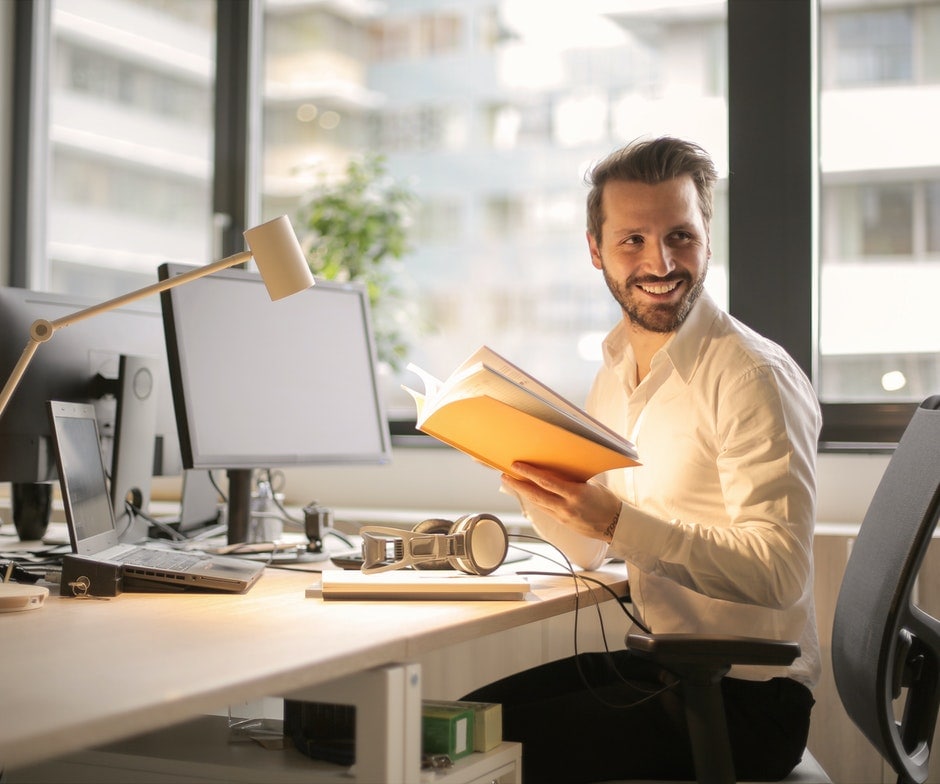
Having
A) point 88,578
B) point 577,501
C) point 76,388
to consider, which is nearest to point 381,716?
point 577,501

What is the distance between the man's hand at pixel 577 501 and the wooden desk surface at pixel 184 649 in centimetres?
12

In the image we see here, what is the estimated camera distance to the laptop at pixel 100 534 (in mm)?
1603

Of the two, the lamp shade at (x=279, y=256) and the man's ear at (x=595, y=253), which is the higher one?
the man's ear at (x=595, y=253)

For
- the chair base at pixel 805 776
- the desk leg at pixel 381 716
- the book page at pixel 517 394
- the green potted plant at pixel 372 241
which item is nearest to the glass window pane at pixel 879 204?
the green potted plant at pixel 372 241

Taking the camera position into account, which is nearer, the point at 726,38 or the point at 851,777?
the point at 851,777

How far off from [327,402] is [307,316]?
0.18 meters

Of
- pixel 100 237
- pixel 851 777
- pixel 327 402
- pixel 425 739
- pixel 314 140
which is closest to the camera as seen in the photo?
pixel 425 739

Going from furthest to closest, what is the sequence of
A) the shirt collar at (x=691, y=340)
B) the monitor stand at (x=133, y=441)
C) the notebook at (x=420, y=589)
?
the monitor stand at (x=133, y=441) → the shirt collar at (x=691, y=340) → the notebook at (x=420, y=589)

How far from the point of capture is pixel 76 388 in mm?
2156

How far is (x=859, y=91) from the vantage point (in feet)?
8.93

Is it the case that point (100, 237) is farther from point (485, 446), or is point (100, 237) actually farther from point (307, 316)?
point (485, 446)

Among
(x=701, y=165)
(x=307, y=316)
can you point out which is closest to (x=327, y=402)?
Result: (x=307, y=316)

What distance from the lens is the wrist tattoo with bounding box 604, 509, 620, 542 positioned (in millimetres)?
1548

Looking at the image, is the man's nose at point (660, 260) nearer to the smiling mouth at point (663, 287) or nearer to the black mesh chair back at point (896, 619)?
the smiling mouth at point (663, 287)
